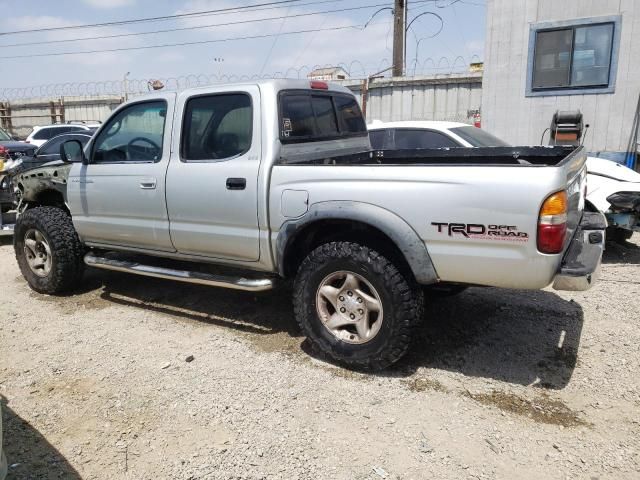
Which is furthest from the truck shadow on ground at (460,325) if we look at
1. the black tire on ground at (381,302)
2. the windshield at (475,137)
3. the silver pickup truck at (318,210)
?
the windshield at (475,137)

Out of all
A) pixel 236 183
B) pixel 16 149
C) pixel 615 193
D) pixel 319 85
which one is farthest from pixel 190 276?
pixel 16 149

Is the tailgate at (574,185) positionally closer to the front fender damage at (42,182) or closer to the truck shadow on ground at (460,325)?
the truck shadow on ground at (460,325)

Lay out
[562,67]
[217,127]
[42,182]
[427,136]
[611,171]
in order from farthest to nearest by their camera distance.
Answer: [562,67]
[427,136]
[611,171]
[42,182]
[217,127]

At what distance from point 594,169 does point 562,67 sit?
4.80 m

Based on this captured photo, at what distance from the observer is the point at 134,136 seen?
474 centimetres

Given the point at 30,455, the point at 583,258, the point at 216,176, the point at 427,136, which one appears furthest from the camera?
the point at 427,136

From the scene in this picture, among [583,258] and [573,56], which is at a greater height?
[573,56]

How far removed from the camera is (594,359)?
152 inches

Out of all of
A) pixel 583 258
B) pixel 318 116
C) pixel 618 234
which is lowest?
pixel 618 234

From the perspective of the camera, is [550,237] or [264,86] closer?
[550,237]

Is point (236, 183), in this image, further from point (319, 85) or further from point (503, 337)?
point (503, 337)

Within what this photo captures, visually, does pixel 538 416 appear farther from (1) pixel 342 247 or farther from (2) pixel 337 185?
(2) pixel 337 185

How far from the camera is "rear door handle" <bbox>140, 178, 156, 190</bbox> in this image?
4445 millimetres

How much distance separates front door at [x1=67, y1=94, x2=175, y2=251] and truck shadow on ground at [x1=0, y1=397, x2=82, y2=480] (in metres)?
1.77
